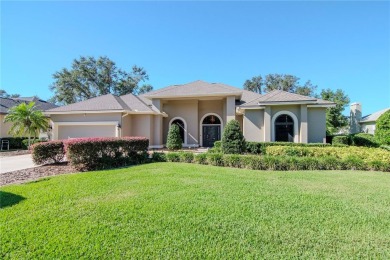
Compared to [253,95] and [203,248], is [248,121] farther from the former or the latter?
[203,248]

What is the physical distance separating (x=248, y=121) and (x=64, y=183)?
13.7m

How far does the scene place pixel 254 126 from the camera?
16.8m

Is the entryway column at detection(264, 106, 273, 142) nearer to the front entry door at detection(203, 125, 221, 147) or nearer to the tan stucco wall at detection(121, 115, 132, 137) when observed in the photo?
the front entry door at detection(203, 125, 221, 147)

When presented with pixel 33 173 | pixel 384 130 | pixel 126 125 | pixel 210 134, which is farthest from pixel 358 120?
pixel 33 173

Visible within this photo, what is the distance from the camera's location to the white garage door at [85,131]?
706 inches

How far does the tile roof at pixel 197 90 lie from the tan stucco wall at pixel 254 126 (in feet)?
8.36

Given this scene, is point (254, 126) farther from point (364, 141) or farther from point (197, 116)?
point (364, 141)

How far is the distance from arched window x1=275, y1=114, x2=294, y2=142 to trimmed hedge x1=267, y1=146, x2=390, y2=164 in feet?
12.4

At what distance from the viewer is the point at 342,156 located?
10164 mm

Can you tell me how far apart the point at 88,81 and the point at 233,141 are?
3394 cm

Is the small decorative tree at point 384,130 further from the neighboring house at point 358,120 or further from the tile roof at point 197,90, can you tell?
the neighboring house at point 358,120

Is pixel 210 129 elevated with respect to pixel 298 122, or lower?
lower

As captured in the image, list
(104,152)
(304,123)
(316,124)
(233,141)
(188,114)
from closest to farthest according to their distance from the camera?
(104,152) < (233,141) < (304,123) < (316,124) < (188,114)

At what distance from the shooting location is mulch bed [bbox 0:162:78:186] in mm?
7946
